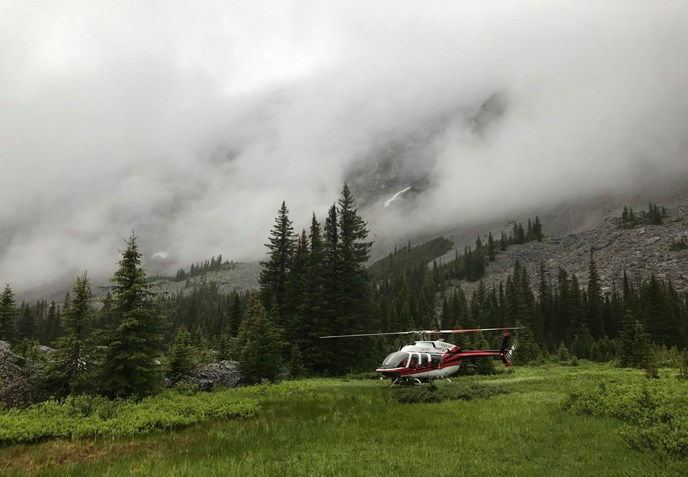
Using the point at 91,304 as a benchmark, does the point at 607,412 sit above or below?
below

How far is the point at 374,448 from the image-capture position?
1073 centimetres

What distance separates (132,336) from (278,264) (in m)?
34.7

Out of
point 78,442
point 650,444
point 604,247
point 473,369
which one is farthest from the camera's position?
point 604,247

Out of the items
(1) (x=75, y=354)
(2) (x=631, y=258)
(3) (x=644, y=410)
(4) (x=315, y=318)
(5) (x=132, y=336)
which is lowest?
(3) (x=644, y=410)

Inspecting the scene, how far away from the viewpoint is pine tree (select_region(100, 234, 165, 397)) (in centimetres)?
2002

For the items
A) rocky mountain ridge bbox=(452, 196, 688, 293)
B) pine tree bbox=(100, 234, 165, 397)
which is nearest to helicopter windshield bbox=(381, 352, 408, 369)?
pine tree bbox=(100, 234, 165, 397)

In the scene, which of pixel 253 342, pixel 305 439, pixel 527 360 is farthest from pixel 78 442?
pixel 527 360

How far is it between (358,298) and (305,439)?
31.9 m

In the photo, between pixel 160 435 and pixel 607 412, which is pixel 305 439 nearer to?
pixel 160 435

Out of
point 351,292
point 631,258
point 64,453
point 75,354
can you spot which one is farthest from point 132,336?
point 631,258

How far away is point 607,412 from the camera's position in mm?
13352

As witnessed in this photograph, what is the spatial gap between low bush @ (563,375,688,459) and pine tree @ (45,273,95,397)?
2111 cm

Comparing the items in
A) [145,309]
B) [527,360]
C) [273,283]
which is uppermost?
[273,283]

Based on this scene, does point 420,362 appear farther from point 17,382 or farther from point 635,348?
point 635,348
